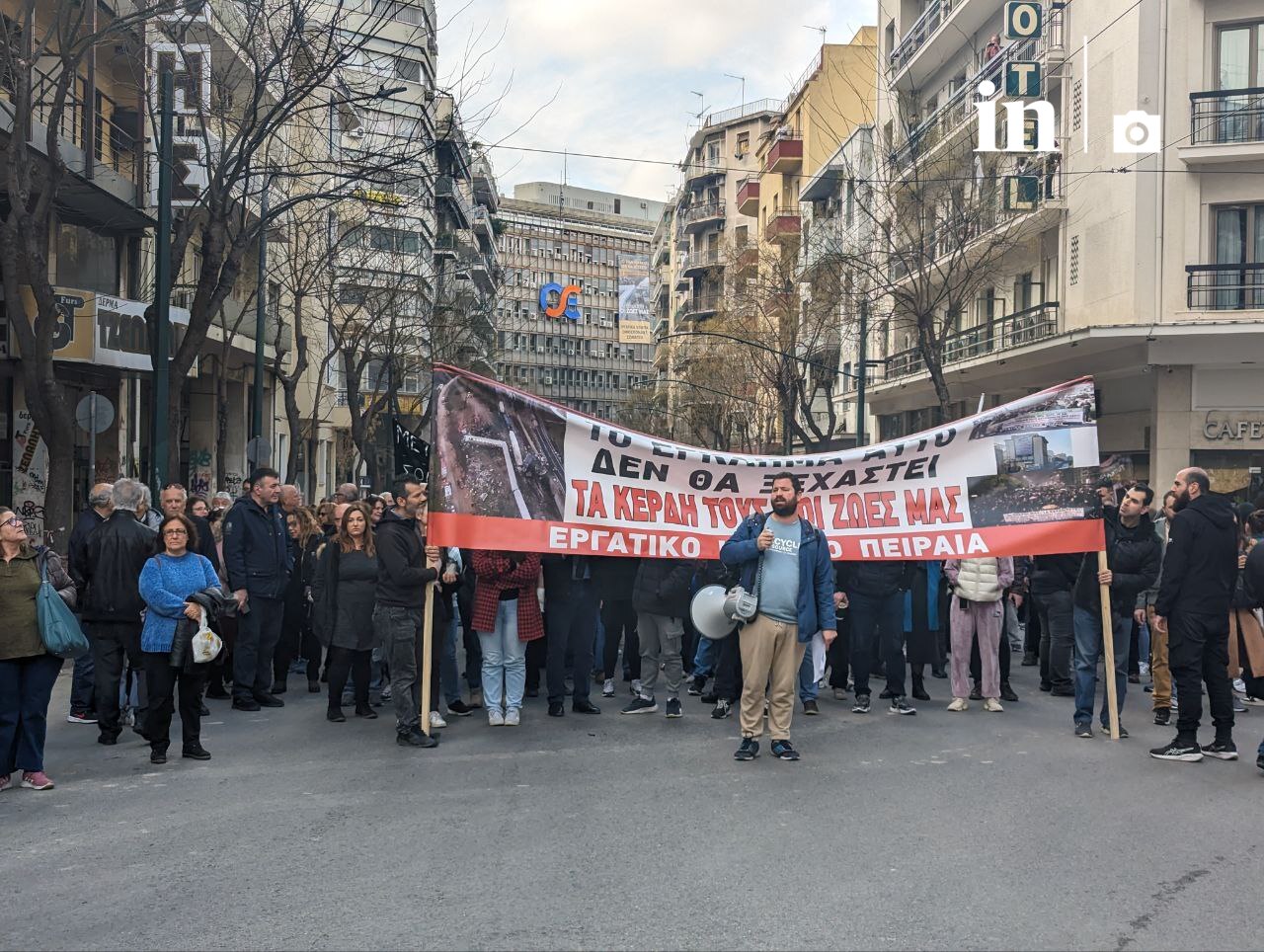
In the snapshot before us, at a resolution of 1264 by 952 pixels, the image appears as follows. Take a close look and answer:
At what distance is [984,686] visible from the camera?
10.9 m

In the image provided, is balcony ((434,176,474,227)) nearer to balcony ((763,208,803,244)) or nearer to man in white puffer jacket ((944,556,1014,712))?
balcony ((763,208,803,244))

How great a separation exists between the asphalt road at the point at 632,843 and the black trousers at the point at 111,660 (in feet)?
0.82

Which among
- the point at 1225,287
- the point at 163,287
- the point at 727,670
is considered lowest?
the point at 727,670

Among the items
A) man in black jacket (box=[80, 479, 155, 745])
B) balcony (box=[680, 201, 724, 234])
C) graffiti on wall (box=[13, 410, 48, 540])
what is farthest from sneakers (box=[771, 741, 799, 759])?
balcony (box=[680, 201, 724, 234])

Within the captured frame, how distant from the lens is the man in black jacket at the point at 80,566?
9.36 metres

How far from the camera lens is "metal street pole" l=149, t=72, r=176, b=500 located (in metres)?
16.4

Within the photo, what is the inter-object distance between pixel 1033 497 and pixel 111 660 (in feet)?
22.3

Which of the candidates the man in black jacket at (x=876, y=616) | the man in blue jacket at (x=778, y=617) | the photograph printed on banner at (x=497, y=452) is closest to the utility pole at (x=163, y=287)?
the photograph printed on banner at (x=497, y=452)

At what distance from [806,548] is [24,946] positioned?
532 cm

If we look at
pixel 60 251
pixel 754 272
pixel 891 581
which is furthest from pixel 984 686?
pixel 754 272

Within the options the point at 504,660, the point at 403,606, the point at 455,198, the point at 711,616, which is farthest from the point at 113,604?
the point at 455,198

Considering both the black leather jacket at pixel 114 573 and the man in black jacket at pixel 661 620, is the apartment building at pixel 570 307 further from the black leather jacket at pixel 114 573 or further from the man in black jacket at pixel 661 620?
the black leather jacket at pixel 114 573

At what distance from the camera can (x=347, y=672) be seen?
10.3 m

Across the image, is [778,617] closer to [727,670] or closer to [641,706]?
[727,670]
